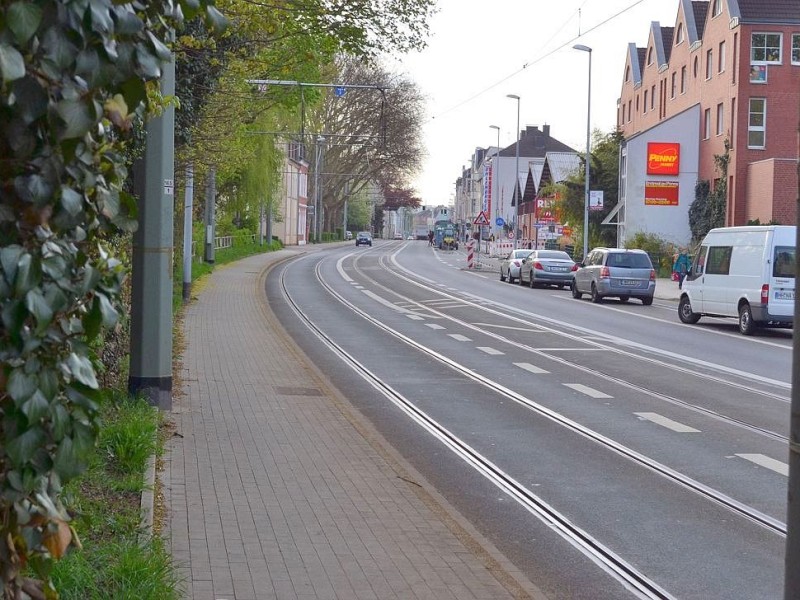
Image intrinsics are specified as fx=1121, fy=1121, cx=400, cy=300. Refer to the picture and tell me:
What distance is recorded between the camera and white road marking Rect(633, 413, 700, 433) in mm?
11086

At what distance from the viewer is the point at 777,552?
22.3ft

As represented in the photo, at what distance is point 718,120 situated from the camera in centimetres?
5334

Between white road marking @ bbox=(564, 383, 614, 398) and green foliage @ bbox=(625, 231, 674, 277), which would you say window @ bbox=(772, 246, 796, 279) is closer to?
white road marking @ bbox=(564, 383, 614, 398)

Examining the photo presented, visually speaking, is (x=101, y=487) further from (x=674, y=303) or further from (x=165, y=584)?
(x=674, y=303)

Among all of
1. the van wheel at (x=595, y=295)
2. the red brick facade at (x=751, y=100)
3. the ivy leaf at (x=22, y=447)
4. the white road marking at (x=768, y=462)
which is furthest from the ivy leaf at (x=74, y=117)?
the red brick facade at (x=751, y=100)

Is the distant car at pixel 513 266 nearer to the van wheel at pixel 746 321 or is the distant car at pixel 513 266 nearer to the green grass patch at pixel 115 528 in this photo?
the van wheel at pixel 746 321

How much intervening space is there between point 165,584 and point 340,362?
1195cm

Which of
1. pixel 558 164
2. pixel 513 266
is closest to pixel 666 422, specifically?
pixel 513 266

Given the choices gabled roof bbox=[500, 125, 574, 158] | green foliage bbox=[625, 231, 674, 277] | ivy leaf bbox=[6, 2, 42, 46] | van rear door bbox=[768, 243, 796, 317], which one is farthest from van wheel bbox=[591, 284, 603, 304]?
gabled roof bbox=[500, 125, 574, 158]

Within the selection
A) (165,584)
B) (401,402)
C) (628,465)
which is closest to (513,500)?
(628,465)

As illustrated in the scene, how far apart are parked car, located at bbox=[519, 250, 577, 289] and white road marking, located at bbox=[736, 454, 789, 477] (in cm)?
3141

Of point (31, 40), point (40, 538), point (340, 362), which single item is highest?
point (31, 40)

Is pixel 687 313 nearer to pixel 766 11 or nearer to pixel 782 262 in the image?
pixel 782 262

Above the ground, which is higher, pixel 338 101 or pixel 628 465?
pixel 338 101
